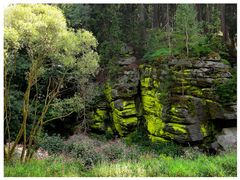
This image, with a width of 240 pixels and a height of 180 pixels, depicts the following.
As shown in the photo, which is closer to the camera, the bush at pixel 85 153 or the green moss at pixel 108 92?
the bush at pixel 85 153

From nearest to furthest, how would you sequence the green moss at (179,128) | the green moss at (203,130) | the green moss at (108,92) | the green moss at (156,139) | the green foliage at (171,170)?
the green foliage at (171,170), the green moss at (179,128), the green moss at (203,130), the green moss at (156,139), the green moss at (108,92)

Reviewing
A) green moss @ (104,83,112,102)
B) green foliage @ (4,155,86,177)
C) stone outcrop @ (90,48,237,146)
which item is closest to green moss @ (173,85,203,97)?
stone outcrop @ (90,48,237,146)

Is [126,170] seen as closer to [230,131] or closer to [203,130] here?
[203,130]

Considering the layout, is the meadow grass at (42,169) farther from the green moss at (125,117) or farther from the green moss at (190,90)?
the green moss at (190,90)

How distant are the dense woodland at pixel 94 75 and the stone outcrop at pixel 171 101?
91 millimetres

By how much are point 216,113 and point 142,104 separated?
194 inches

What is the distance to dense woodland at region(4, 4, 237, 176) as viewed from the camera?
9.81 m

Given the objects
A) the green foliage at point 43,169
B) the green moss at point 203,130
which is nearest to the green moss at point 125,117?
the green moss at point 203,130

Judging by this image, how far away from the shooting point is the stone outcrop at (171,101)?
51.0 feet

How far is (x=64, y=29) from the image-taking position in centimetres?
995

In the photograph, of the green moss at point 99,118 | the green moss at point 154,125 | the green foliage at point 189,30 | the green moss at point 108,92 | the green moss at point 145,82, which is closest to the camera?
the green moss at point 154,125

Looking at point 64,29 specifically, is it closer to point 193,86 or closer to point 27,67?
point 27,67

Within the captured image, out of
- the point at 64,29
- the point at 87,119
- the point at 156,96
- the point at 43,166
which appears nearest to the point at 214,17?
the point at 156,96

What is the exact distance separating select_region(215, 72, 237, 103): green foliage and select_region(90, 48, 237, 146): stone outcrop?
282 millimetres
